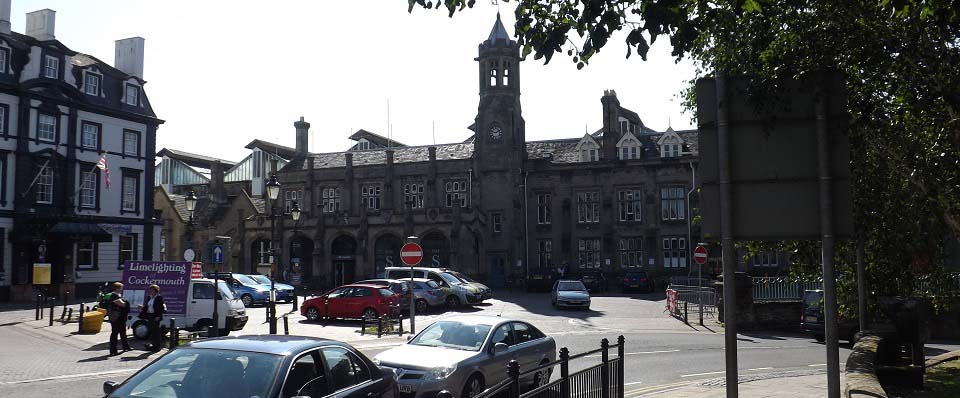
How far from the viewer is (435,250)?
2138 inches

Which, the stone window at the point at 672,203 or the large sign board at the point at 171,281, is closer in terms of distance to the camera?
the large sign board at the point at 171,281

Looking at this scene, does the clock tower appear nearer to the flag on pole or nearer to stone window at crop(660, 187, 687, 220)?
stone window at crop(660, 187, 687, 220)

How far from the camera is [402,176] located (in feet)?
190

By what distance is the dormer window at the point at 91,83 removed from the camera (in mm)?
42281

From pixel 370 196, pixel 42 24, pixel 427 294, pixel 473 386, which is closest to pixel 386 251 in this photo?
pixel 370 196

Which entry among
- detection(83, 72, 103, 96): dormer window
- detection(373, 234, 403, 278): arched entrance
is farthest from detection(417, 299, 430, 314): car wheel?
detection(83, 72, 103, 96): dormer window

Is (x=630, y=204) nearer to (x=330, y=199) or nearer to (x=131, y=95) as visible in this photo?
(x=330, y=199)

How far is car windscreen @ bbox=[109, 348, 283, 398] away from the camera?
6.57 meters

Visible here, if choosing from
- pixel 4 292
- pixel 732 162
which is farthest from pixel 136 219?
pixel 732 162

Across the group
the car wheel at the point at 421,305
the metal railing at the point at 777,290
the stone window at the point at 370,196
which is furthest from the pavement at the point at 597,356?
the stone window at the point at 370,196

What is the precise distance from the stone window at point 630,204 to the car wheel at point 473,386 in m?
43.1

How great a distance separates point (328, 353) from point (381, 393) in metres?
0.90

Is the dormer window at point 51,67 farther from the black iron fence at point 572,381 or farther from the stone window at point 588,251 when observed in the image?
the black iron fence at point 572,381

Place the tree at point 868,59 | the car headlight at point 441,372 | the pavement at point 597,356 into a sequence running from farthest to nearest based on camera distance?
the pavement at point 597,356, the car headlight at point 441,372, the tree at point 868,59
